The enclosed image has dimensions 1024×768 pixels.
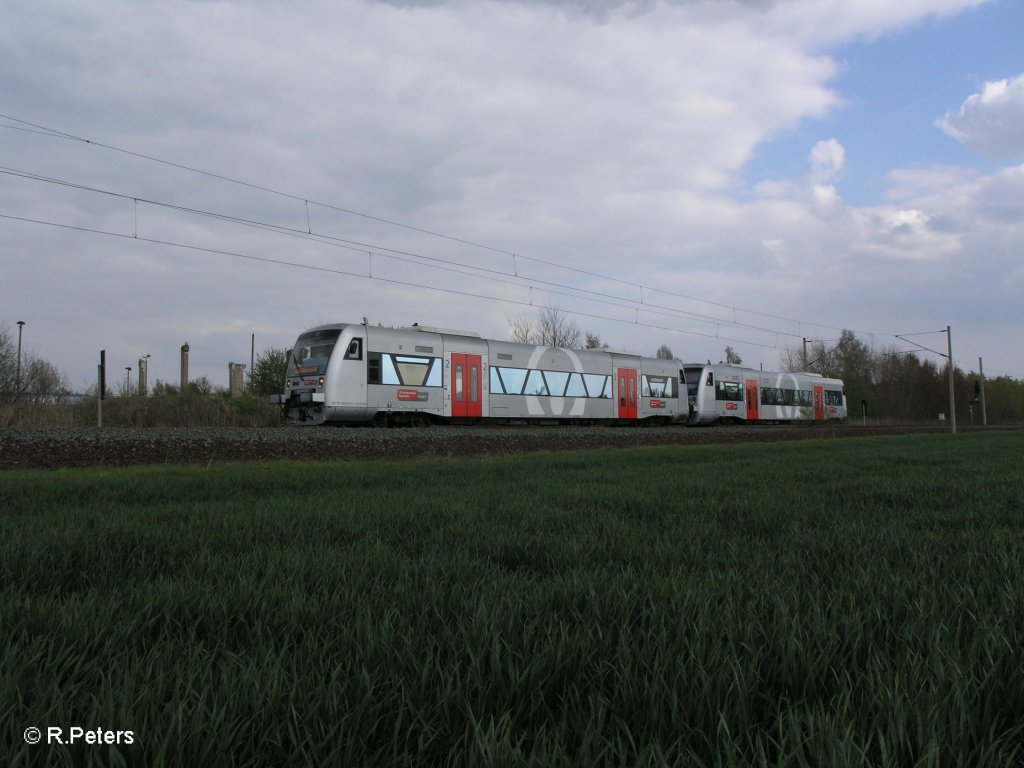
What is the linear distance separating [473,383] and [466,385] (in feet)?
1.14

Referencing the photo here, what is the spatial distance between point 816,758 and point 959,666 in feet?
2.37

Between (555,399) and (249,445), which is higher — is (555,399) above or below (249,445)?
above

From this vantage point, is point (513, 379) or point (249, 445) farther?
point (513, 379)

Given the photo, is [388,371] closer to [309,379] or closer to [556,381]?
[309,379]

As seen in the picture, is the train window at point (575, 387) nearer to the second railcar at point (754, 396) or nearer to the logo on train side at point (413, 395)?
the logo on train side at point (413, 395)

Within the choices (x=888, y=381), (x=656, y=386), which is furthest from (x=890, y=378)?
(x=656, y=386)

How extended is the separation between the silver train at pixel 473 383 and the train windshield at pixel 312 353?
4cm

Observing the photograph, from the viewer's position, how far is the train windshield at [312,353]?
66.3 ft

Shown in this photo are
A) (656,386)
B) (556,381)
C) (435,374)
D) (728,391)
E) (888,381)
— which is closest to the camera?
(435,374)

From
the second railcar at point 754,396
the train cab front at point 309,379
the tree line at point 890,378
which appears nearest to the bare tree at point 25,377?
the train cab front at point 309,379

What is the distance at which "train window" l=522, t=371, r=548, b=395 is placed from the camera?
25656 millimetres

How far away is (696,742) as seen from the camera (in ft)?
4.44

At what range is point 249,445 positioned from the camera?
1381 cm

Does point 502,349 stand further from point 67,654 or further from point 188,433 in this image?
point 67,654
